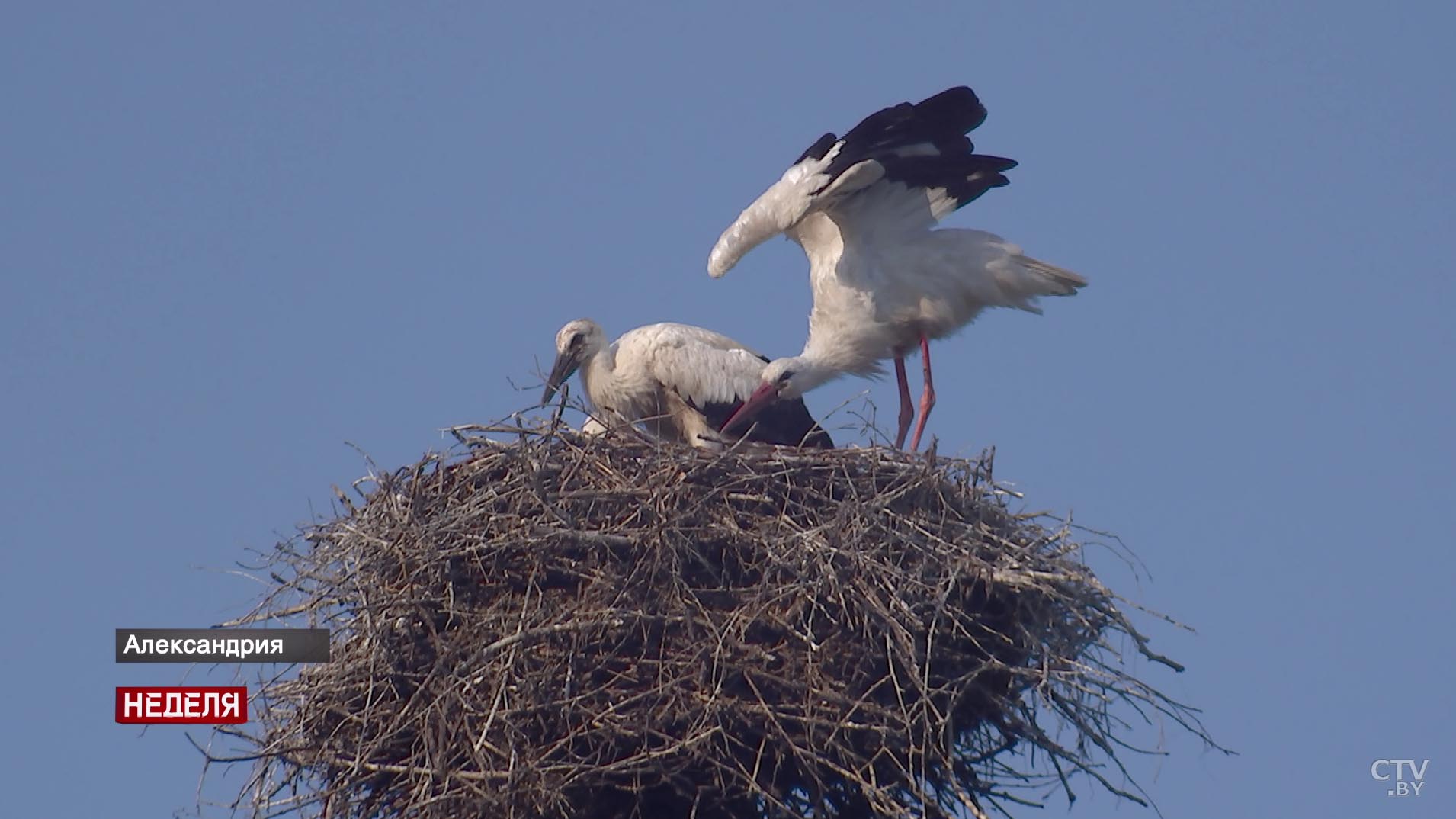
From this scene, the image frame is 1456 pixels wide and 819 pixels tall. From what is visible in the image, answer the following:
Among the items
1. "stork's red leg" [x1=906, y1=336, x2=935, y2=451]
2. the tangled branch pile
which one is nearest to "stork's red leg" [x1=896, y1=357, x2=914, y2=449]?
"stork's red leg" [x1=906, y1=336, x2=935, y2=451]

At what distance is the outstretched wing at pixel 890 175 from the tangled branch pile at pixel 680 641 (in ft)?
6.42

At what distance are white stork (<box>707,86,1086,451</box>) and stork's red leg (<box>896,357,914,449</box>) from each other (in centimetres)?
17

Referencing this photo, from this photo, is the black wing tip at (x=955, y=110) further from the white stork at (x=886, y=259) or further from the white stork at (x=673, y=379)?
the white stork at (x=673, y=379)

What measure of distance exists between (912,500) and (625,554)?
3.70 feet

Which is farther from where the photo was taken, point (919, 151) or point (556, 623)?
point (919, 151)

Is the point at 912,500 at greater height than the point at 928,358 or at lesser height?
lesser

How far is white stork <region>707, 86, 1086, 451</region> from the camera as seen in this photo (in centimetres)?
980

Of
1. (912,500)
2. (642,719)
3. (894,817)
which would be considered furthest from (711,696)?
(912,500)

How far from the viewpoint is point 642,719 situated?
24.1 ft

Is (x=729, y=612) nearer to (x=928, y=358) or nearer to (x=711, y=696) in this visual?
(x=711, y=696)

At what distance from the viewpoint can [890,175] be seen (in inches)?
385

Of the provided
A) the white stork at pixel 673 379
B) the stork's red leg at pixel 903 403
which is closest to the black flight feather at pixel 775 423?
the white stork at pixel 673 379

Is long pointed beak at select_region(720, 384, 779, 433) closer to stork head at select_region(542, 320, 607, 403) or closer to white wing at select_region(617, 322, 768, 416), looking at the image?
white wing at select_region(617, 322, 768, 416)

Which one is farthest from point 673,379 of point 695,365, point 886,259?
point 886,259
